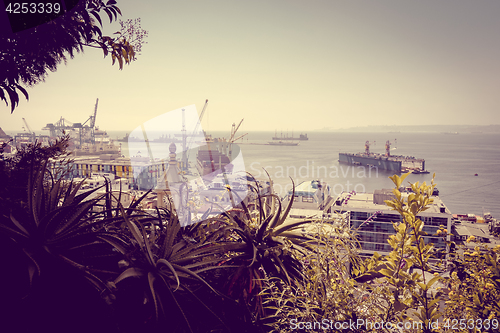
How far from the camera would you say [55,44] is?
1.84 metres

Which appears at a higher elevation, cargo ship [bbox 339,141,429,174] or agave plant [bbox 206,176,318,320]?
agave plant [bbox 206,176,318,320]

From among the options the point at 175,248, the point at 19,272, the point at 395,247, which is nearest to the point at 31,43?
the point at 19,272

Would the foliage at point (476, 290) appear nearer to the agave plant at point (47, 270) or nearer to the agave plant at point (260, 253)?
the agave plant at point (260, 253)

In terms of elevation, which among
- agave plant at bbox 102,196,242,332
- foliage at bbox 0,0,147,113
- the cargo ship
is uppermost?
foliage at bbox 0,0,147,113

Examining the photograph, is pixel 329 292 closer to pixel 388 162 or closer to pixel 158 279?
pixel 158 279

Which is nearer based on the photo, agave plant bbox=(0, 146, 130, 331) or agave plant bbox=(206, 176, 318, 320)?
agave plant bbox=(0, 146, 130, 331)

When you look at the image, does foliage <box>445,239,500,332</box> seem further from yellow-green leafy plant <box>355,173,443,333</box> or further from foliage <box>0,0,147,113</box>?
foliage <box>0,0,147,113</box>

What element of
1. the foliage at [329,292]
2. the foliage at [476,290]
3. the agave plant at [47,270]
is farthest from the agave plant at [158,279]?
the foliage at [476,290]

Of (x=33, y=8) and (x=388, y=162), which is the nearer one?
(x=33, y=8)

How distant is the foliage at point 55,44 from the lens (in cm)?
174

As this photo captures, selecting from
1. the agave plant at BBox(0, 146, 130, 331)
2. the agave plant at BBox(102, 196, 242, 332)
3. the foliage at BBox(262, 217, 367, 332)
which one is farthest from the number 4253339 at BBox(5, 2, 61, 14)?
the foliage at BBox(262, 217, 367, 332)

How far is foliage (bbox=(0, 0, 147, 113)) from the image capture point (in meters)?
1.74

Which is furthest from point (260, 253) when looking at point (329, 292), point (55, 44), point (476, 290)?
point (55, 44)

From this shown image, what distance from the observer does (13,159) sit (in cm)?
238
